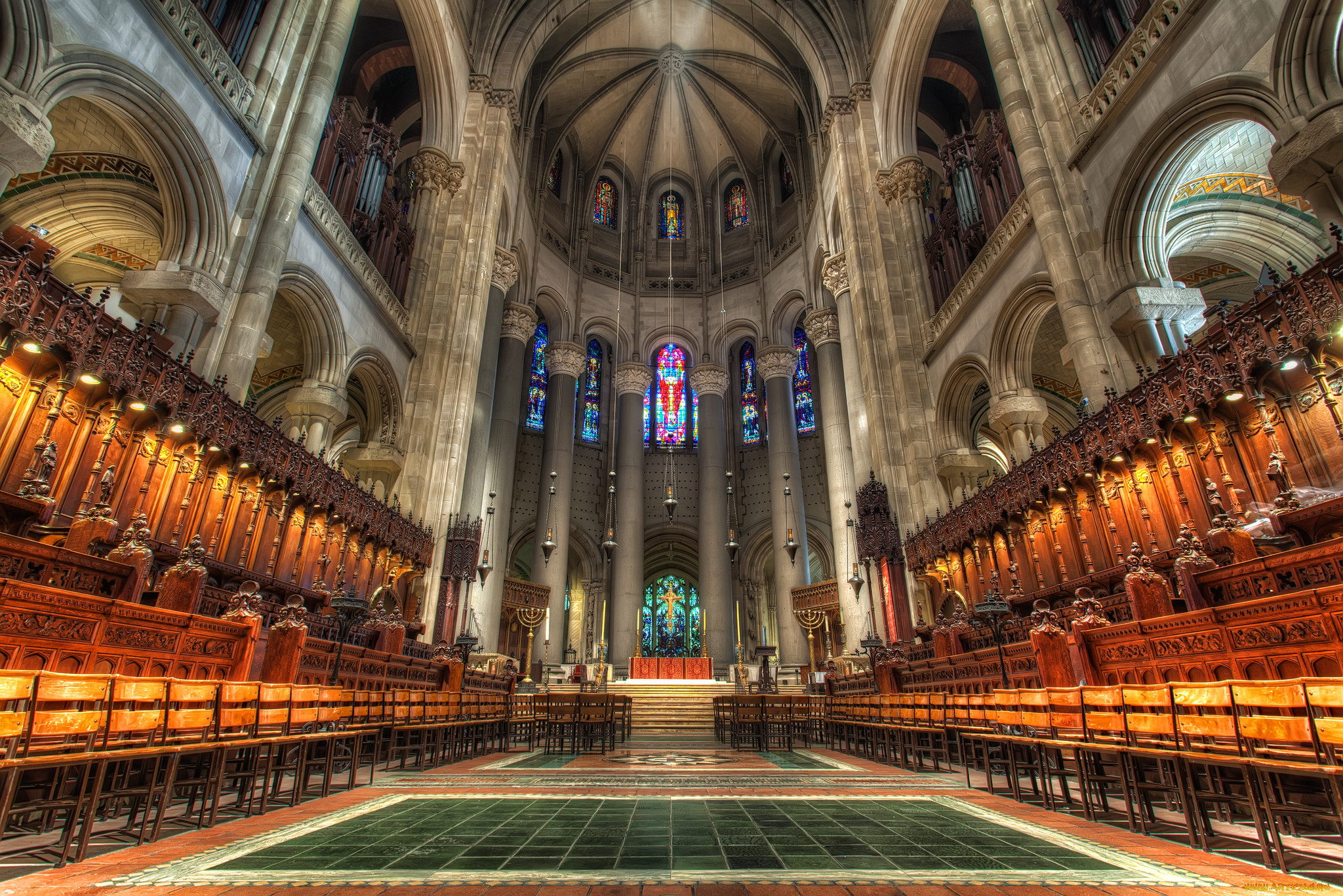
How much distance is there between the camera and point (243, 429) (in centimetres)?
878

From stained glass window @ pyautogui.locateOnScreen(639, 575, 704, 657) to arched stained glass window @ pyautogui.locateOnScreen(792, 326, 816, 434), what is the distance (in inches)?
316

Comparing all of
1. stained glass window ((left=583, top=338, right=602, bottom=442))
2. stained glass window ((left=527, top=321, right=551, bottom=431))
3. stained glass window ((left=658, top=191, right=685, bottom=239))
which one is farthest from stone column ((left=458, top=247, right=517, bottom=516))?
stained glass window ((left=658, top=191, right=685, bottom=239))

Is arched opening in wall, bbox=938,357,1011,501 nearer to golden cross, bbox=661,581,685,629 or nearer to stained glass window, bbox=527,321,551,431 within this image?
golden cross, bbox=661,581,685,629

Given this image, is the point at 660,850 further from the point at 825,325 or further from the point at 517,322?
the point at 825,325

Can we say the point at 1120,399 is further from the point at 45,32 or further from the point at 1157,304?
the point at 45,32

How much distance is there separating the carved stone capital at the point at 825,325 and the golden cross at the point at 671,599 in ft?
37.9

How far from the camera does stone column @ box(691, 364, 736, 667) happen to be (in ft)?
70.2

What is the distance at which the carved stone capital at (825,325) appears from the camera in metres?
22.6

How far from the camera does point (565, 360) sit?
81.3 feet

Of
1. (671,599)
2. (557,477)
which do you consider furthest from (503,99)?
(671,599)

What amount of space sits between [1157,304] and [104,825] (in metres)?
11.0

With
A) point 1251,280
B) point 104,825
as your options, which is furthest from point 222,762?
point 1251,280

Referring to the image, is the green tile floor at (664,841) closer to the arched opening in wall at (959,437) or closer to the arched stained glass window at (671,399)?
the arched opening in wall at (959,437)

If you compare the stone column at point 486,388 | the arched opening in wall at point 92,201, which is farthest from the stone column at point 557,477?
the arched opening in wall at point 92,201
